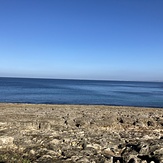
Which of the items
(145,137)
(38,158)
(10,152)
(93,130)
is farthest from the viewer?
(93,130)

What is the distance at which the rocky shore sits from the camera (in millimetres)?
10227

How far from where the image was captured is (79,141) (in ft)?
41.4

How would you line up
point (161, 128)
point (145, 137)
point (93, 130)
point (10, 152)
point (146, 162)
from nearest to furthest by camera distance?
point (146, 162), point (10, 152), point (145, 137), point (93, 130), point (161, 128)

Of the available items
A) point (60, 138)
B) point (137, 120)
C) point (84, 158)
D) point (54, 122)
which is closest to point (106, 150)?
point (84, 158)

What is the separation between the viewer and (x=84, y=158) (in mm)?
10078

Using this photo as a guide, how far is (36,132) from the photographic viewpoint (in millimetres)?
14484

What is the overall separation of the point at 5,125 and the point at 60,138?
15.1 ft

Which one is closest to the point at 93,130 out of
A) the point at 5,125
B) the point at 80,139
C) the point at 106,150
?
the point at 80,139

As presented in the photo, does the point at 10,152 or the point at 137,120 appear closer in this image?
the point at 10,152

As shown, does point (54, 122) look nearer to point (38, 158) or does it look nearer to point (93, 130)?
point (93, 130)

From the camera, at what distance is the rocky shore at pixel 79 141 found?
10.2m

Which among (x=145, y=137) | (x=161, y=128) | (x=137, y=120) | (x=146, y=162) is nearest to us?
(x=146, y=162)

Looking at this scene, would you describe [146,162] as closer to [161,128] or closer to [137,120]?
[161,128]

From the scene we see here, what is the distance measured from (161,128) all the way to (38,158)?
32.0ft
